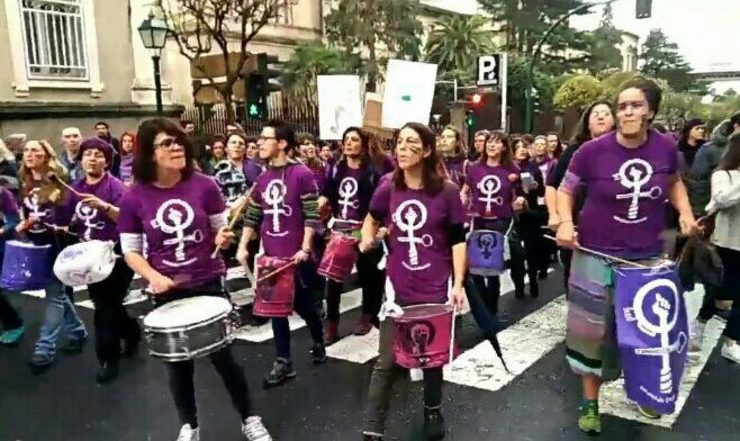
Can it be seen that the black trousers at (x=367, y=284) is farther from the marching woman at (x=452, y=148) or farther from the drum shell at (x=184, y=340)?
the drum shell at (x=184, y=340)

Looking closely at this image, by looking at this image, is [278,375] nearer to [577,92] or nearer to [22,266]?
[22,266]

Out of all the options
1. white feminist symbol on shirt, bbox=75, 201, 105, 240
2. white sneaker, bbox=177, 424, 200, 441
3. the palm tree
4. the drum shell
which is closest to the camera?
the drum shell

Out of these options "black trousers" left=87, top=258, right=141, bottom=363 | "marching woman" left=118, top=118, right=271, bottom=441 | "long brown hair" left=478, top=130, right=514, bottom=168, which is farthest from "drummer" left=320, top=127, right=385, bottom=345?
"marching woman" left=118, top=118, right=271, bottom=441

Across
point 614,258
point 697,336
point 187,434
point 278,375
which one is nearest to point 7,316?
point 278,375

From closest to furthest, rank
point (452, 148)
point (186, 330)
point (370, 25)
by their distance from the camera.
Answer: point (186, 330)
point (452, 148)
point (370, 25)

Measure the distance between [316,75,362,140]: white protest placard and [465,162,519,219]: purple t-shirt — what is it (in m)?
1.42

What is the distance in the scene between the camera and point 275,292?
4762 millimetres

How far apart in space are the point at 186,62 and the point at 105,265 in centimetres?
2047

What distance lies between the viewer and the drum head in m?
3.43

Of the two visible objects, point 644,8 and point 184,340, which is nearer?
point 184,340

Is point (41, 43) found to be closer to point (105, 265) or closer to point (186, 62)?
point (186, 62)

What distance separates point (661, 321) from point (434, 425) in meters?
1.49

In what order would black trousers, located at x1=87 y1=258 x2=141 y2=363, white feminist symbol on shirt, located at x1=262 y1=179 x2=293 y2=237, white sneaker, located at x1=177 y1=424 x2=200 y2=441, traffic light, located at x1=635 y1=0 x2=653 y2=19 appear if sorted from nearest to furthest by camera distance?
white sneaker, located at x1=177 y1=424 x2=200 y2=441, white feminist symbol on shirt, located at x1=262 y1=179 x2=293 y2=237, black trousers, located at x1=87 y1=258 x2=141 y2=363, traffic light, located at x1=635 y1=0 x2=653 y2=19

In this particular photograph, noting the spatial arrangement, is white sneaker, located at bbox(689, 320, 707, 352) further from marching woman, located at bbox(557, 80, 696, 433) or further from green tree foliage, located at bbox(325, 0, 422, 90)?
green tree foliage, located at bbox(325, 0, 422, 90)
